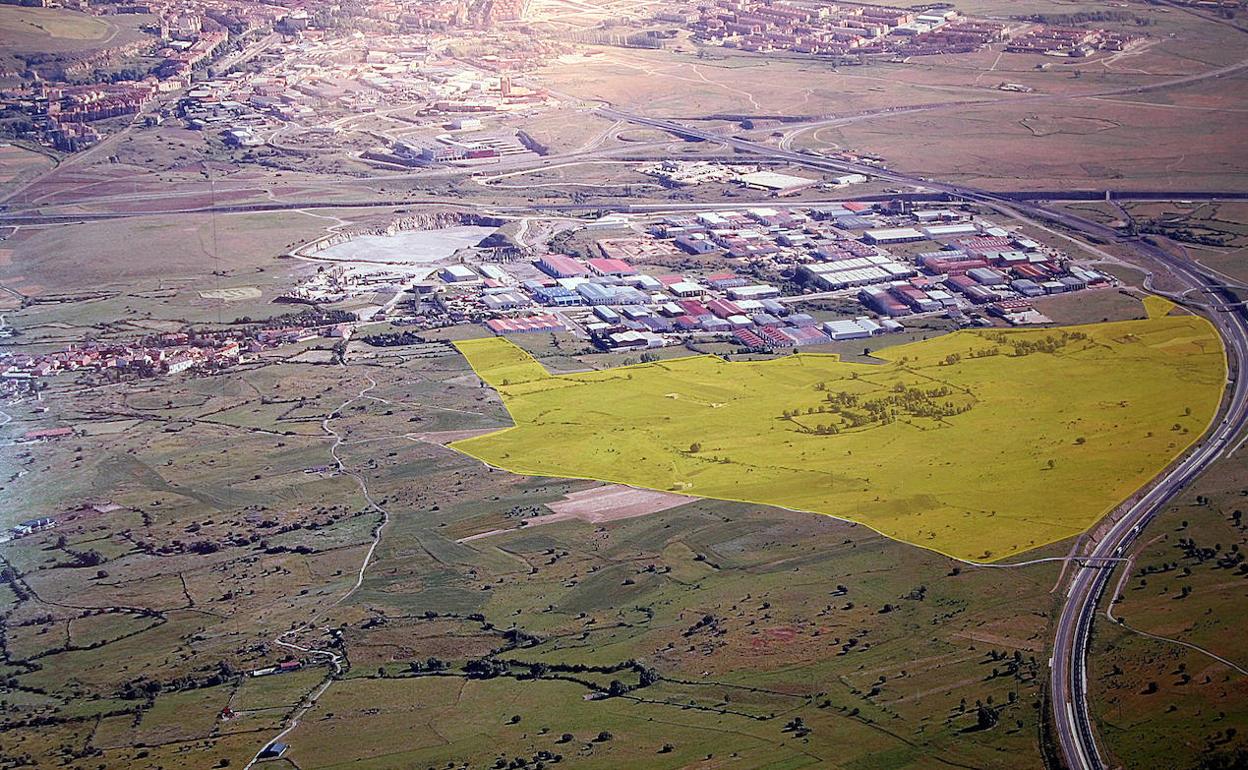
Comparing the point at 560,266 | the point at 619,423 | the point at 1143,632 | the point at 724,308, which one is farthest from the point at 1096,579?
the point at 560,266

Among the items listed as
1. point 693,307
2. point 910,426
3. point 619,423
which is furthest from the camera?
point 693,307

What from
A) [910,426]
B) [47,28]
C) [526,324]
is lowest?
[526,324]

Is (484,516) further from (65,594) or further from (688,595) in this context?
(65,594)

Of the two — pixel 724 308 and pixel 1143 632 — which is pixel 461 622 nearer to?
pixel 1143 632

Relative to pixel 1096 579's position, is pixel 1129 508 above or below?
above

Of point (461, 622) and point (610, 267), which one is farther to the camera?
point (610, 267)

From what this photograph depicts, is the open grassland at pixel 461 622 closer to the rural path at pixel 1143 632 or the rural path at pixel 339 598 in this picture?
the rural path at pixel 339 598

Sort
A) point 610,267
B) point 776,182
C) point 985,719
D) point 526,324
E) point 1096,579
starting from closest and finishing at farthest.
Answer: point 985,719
point 1096,579
point 526,324
point 610,267
point 776,182

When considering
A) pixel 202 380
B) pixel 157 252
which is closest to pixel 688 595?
pixel 202 380
